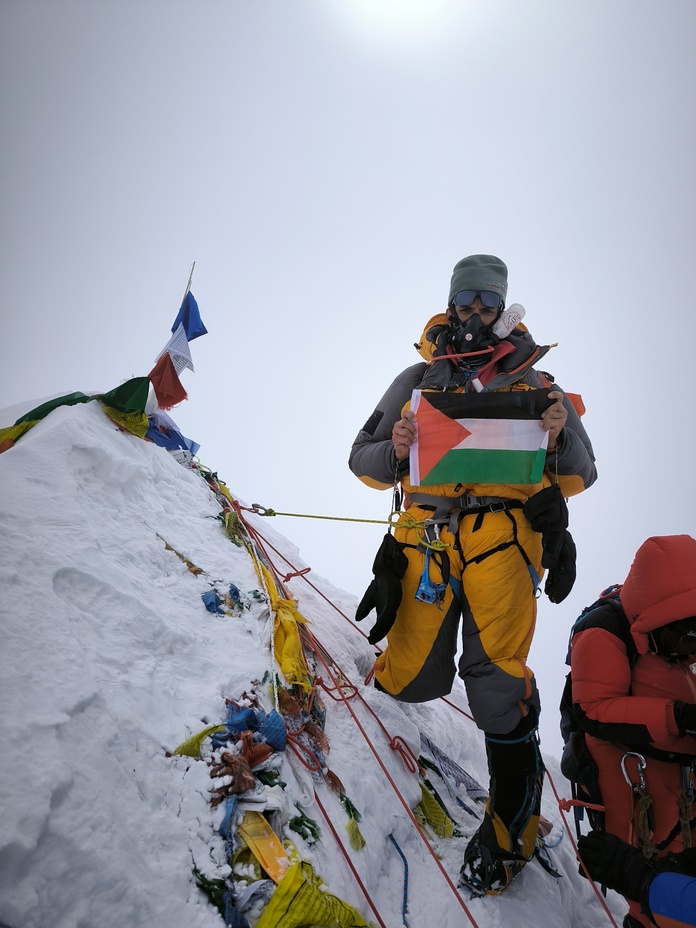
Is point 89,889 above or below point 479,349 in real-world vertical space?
below

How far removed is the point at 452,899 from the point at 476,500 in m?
1.80

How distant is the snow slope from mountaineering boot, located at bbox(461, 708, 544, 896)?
0.10 metres

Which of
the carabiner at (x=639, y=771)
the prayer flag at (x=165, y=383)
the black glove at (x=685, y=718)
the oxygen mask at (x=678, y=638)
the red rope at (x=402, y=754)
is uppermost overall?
the prayer flag at (x=165, y=383)

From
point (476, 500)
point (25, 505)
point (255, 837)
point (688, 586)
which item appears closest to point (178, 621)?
point (25, 505)

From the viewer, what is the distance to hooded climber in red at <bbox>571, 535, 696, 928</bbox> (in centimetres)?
228

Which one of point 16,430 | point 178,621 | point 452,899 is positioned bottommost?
point 452,899

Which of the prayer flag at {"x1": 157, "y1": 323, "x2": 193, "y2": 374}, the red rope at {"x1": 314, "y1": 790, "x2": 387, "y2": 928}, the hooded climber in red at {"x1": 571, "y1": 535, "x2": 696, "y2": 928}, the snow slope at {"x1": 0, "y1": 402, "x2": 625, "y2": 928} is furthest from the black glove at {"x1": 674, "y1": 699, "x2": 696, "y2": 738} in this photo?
the prayer flag at {"x1": 157, "y1": 323, "x2": 193, "y2": 374}

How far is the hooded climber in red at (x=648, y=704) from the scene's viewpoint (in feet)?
7.47

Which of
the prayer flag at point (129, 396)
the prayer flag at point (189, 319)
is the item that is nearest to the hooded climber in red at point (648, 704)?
the prayer flag at point (129, 396)

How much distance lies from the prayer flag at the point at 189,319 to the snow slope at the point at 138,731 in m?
3.12

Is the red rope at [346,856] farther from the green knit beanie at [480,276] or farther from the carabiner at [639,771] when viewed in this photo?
the green knit beanie at [480,276]

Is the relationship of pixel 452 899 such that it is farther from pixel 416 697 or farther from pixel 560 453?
pixel 560 453

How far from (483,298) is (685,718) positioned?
238 centimetres

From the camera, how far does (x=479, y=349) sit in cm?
304
